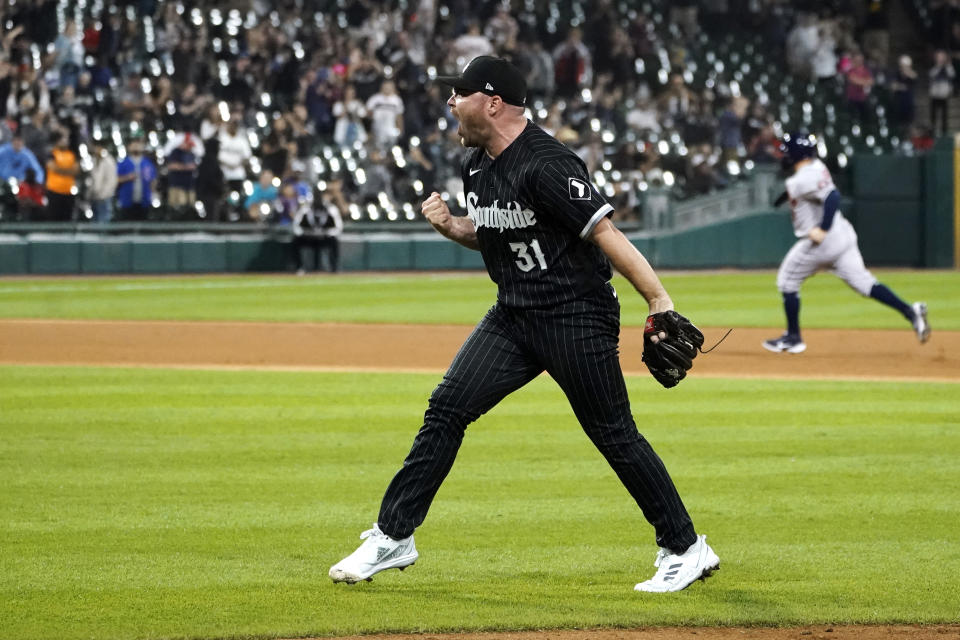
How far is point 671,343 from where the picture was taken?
4980mm

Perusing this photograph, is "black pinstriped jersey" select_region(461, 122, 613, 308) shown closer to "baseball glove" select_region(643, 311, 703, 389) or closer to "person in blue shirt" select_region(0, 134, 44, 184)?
"baseball glove" select_region(643, 311, 703, 389)

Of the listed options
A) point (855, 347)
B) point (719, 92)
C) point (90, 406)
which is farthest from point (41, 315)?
point (719, 92)

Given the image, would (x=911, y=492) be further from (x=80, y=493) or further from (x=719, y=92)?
(x=719, y=92)

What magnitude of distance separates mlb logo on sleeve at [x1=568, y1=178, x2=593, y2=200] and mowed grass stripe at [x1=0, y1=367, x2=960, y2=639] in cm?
133

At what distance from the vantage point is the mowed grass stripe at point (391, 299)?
17.2 meters

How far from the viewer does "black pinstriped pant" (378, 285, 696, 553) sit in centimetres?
510

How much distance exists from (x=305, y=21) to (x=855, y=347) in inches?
623

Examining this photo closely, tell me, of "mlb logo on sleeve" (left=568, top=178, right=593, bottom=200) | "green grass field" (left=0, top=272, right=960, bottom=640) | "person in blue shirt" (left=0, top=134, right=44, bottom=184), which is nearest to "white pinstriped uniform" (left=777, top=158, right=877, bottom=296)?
"green grass field" (left=0, top=272, right=960, bottom=640)

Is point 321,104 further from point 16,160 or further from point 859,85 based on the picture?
point 859,85

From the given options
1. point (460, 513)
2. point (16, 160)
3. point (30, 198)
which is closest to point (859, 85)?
point (30, 198)

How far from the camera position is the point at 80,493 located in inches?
272

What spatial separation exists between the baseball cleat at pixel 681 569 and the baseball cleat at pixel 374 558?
80cm

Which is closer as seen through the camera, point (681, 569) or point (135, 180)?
point (681, 569)

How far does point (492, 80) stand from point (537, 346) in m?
0.90
